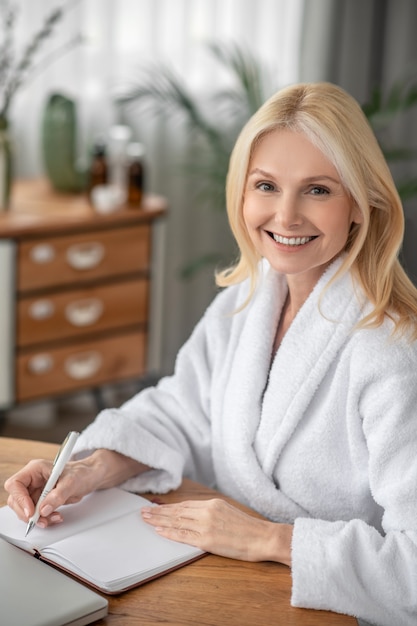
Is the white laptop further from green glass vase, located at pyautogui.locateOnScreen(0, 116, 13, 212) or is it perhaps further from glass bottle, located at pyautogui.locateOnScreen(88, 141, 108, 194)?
glass bottle, located at pyautogui.locateOnScreen(88, 141, 108, 194)

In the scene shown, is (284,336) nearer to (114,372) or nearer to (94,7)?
(114,372)

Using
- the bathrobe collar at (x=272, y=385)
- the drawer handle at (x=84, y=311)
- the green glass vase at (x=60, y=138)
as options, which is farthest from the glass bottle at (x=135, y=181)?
the bathrobe collar at (x=272, y=385)

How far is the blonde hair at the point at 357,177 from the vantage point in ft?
4.76

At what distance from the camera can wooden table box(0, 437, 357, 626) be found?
1.25m

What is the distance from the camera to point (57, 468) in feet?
4.75

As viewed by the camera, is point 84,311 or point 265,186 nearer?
point 265,186

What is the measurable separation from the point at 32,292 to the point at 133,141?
0.98 meters

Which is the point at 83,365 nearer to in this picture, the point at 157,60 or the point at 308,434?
the point at 157,60

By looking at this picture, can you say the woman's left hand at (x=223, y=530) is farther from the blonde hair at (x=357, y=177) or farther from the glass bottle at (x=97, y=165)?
the glass bottle at (x=97, y=165)

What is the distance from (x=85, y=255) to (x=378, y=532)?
1890 mm

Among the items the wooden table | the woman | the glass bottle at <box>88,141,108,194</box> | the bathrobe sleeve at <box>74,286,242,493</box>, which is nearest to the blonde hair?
the woman

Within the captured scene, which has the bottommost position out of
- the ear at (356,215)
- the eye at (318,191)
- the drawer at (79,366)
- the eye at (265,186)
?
the drawer at (79,366)

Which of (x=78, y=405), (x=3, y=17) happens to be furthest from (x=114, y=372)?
(x=3, y=17)

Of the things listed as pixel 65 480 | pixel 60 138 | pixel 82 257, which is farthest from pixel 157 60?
pixel 65 480
